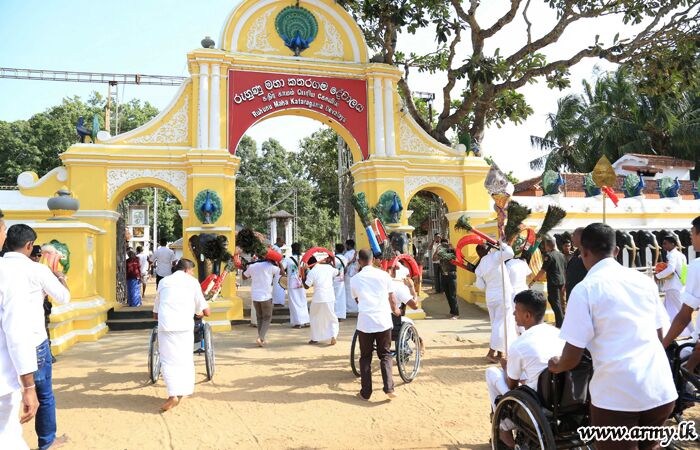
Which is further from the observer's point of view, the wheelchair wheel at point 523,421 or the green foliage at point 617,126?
the green foliage at point 617,126

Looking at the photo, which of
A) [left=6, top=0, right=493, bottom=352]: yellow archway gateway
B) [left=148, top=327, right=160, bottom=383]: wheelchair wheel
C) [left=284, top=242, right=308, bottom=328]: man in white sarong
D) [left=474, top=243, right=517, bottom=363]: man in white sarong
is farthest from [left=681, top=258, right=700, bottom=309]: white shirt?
[left=6, top=0, right=493, bottom=352]: yellow archway gateway

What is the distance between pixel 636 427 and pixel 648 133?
27.4 meters

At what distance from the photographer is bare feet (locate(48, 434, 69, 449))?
4.29 meters

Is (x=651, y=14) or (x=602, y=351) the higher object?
(x=651, y=14)

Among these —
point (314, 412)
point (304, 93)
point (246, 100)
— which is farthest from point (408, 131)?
point (314, 412)

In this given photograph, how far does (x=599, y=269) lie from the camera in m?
2.62

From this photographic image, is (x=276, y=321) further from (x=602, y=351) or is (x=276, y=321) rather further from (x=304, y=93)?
(x=602, y=351)

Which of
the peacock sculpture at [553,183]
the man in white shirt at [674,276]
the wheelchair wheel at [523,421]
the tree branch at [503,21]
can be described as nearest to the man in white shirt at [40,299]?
the wheelchair wheel at [523,421]

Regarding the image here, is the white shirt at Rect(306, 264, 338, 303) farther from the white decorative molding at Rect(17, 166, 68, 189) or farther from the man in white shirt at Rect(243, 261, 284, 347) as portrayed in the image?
the white decorative molding at Rect(17, 166, 68, 189)

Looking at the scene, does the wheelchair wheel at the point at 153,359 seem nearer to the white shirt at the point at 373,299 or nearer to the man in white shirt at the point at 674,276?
the white shirt at the point at 373,299

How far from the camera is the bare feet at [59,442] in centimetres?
429

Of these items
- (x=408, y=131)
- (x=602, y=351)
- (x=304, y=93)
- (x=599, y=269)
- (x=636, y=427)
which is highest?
(x=304, y=93)

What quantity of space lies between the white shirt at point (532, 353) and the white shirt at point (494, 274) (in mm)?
3483

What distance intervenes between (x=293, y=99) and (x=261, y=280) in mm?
5394
